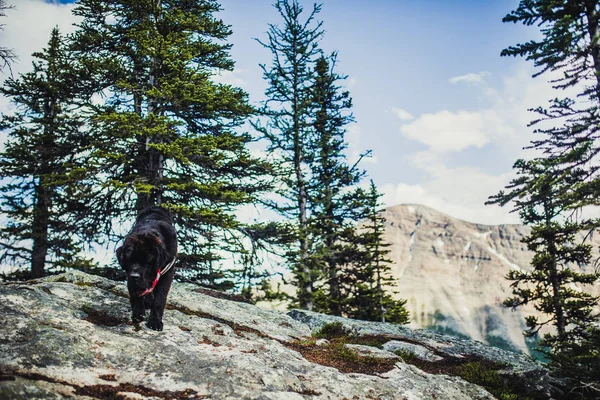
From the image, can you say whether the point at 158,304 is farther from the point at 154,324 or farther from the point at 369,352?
the point at 369,352

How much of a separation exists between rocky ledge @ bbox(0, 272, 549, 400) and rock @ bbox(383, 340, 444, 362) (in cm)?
4

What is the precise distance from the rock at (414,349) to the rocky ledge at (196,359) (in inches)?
1.4

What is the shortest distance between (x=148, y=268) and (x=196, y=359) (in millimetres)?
1552

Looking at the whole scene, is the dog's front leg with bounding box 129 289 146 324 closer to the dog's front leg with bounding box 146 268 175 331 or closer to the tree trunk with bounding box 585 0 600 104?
the dog's front leg with bounding box 146 268 175 331

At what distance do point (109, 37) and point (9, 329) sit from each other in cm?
1390

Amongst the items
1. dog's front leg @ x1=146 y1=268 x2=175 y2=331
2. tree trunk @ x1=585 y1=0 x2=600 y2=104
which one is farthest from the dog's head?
tree trunk @ x1=585 y1=0 x2=600 y2=104

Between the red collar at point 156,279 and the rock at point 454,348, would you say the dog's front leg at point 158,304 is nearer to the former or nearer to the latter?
the red collar at point 156,279

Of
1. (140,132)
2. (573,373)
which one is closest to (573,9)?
(573,373)

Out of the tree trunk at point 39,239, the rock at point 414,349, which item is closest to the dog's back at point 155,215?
the rock at point 414,349

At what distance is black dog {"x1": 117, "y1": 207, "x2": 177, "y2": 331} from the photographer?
5441mm

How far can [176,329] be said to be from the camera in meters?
6.29

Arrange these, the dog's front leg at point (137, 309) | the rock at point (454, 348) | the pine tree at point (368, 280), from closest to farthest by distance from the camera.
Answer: the dog's front leg at point (137, 309) → the rock at point (454, 348) → the pine tree at point (368, 280)

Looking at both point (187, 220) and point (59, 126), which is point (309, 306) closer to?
point (187, 220)

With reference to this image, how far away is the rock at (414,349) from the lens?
9203 mm
